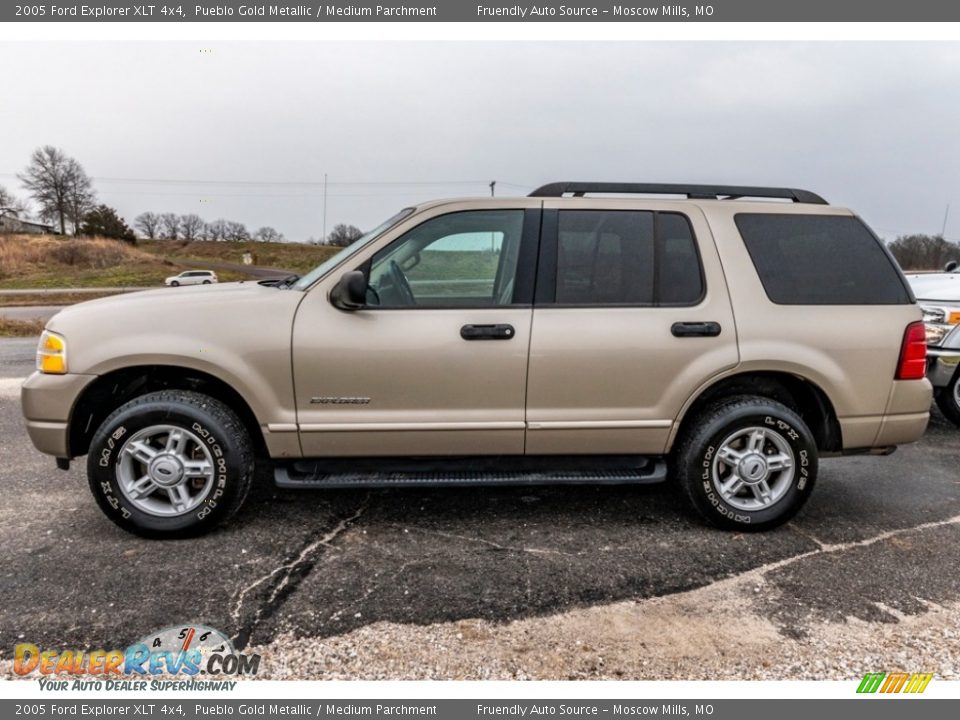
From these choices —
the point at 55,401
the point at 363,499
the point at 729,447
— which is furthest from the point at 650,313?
the point at 55,401

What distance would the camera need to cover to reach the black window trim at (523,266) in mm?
3359

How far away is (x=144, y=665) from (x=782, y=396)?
3.48 m

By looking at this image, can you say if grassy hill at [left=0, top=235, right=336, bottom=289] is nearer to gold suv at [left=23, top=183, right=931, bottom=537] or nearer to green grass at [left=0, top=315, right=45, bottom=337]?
green grass at [left=0, top=315, right=45, bottom=337]

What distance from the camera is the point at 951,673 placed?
7.73 ft

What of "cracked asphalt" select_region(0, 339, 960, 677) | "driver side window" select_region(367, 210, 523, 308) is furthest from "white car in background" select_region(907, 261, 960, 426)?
"driver side window" select_region(367, 210, 523, 308)

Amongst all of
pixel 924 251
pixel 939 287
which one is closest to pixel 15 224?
pixel 924 251

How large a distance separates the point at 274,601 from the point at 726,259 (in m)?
→ 2.95

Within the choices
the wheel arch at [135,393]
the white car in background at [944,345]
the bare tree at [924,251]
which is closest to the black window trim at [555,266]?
the wheel arch at [135,393]

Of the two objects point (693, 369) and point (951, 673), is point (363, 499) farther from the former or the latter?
point (951, 673)

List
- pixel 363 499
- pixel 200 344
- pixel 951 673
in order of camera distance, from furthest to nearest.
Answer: pixel 363 499
pixel 200 344
pixel 951 673

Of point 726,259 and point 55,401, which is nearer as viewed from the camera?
point 55,401

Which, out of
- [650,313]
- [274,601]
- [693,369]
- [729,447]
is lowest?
[274,601]

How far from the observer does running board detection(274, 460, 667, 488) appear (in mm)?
3350

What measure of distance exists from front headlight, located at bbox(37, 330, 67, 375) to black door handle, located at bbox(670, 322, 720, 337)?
3.24m
